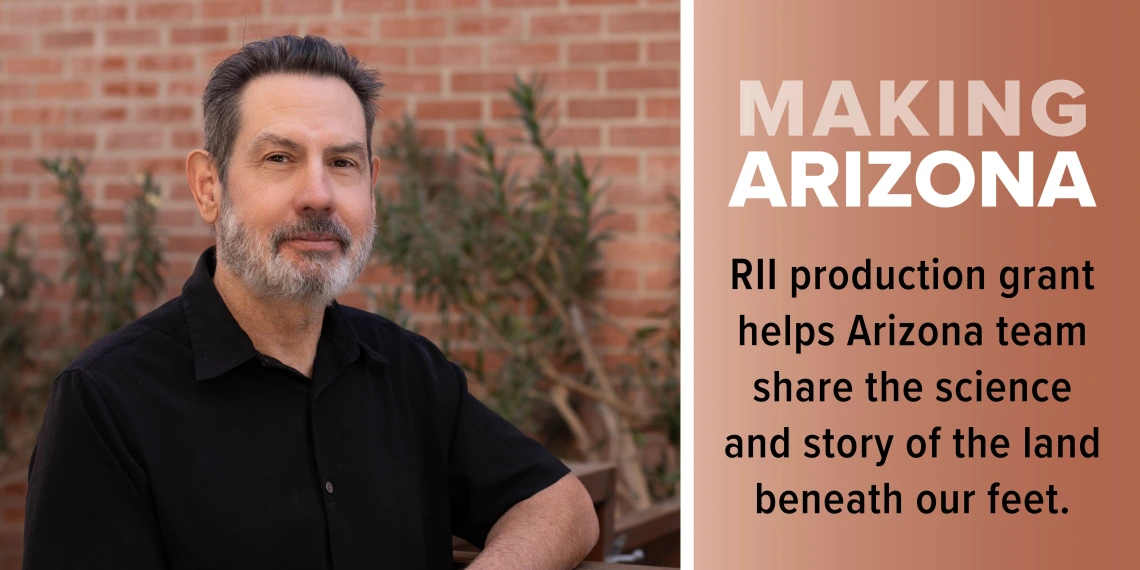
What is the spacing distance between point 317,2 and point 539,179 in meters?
0.78

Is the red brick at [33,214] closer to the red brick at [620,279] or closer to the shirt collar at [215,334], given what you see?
the red brick at [620,279]

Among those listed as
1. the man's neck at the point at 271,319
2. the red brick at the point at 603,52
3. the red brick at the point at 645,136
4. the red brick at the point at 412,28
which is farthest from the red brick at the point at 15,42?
the man's neck at the point at 271,319

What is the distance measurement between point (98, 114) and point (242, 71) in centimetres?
196

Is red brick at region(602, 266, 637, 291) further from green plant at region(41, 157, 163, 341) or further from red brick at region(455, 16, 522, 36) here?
green plant at region(41, 157, 163, 341)

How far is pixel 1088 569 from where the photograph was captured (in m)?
2.02

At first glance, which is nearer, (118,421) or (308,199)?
(118,421)

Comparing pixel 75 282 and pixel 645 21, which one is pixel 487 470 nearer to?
pixel 645 21

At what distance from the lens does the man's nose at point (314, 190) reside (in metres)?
1.67

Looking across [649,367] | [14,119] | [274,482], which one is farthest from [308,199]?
[14,119]

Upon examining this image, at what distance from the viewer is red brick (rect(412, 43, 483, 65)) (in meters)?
3.22

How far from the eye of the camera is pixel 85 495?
1.43 metres

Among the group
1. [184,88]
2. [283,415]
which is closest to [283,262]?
[283,415]

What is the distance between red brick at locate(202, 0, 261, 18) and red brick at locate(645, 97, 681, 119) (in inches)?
43.1

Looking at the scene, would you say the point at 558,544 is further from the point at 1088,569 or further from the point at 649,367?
the point at 649,367
